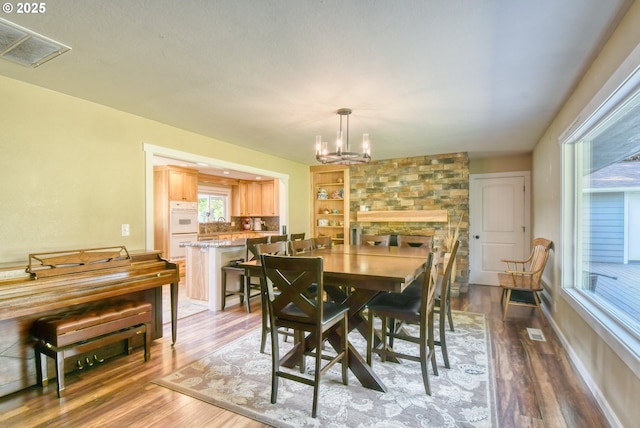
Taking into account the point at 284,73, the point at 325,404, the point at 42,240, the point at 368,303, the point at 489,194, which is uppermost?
the point at 284,73

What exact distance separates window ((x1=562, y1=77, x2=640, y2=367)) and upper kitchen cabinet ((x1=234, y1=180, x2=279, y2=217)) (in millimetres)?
5974

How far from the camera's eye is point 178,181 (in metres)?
6.38

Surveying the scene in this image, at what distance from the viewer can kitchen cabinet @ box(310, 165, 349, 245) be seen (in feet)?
21.7

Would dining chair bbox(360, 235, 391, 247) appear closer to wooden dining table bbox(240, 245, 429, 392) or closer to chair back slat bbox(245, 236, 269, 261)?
chair back slat bbox(245, 236, 269, 261)

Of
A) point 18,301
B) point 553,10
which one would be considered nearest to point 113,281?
point 18,301

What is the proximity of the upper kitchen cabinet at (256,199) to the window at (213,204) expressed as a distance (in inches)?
15.1

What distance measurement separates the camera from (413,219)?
574 cm

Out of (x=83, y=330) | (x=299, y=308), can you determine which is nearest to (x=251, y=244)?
(x=83, y=330)

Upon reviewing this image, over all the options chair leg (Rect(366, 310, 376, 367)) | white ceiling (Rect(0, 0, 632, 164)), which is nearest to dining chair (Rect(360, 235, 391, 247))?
white ceiling (Rect(0, 0, 632, 164))

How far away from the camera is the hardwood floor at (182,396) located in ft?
6.41

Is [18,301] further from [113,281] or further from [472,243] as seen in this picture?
[472,243]

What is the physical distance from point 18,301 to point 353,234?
16.0ft

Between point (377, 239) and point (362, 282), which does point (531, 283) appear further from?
point (362, 282)

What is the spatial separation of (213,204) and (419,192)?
5.16 m
